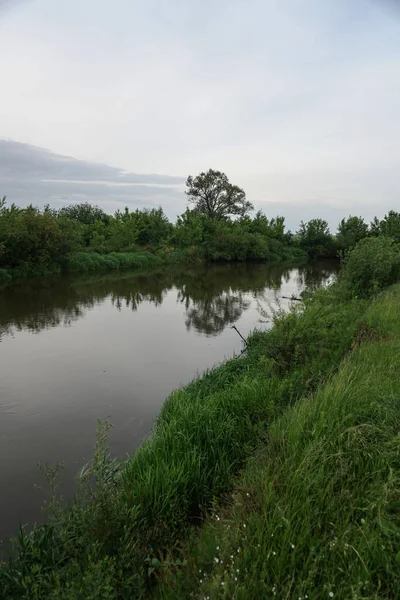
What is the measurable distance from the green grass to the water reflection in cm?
621

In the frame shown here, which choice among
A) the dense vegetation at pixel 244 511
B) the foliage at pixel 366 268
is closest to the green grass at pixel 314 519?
the dense vegetation at pixel 244 511

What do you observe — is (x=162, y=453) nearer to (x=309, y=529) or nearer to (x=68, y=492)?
(x=68, y=492)

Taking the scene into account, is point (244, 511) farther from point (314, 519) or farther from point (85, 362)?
point (85, 362)

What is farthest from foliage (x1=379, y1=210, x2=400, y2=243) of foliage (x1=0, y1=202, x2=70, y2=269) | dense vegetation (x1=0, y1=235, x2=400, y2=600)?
dense vegetation (x1=0, y1=235, x2=400, y2=600)

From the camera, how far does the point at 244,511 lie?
10.1 ft

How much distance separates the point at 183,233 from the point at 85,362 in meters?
39.1

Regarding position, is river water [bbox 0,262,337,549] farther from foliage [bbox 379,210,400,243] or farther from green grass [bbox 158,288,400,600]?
foliage [bbox 379,210,400,243]

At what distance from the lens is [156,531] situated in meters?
3.54

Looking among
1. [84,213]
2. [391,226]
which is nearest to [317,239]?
[391,226]

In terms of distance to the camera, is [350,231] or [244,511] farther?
[350,231]

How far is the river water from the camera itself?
19.4 feet

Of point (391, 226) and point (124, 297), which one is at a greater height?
point (391, 226)

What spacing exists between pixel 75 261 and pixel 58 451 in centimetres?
2682

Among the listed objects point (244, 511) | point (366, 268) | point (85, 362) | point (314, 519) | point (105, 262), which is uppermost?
point (366, 268)
